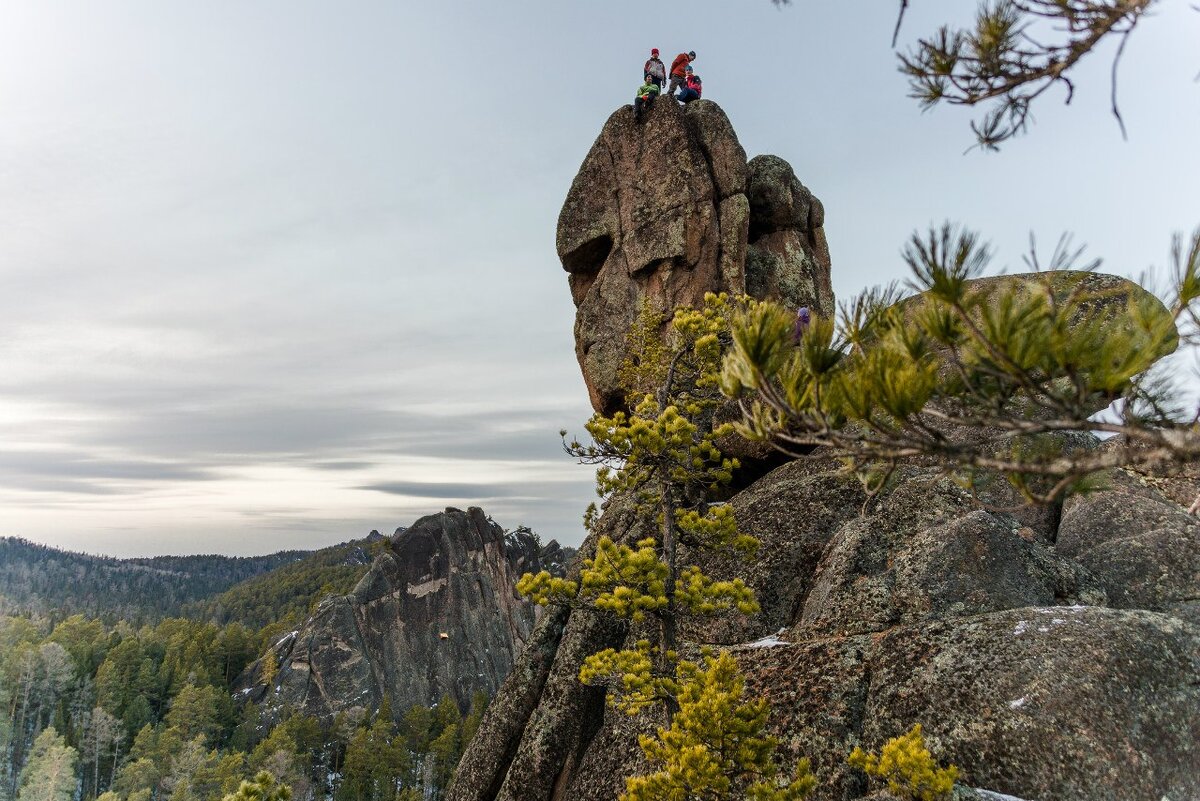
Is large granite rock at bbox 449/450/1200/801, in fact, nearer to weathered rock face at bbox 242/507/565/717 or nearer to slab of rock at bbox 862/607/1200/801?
slab of rock at bbox 862/607/1200/801

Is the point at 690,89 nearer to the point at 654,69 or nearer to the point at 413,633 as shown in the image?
the point at 654,69

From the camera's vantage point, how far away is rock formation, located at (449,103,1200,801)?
955 cm

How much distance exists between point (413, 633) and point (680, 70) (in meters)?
90.0

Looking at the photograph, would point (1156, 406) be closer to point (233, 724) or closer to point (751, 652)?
point (751, 652)

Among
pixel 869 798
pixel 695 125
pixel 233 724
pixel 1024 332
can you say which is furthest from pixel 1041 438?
pixel 233 724

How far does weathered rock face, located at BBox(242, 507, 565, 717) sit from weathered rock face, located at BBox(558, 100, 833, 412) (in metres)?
79.7

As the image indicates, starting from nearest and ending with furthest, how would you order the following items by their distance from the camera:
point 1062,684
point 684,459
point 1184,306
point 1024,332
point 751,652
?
point 1024,332, point 1184,306, point 1062,684, point 751,652, point 684,459

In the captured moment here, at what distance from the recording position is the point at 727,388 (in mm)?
5594

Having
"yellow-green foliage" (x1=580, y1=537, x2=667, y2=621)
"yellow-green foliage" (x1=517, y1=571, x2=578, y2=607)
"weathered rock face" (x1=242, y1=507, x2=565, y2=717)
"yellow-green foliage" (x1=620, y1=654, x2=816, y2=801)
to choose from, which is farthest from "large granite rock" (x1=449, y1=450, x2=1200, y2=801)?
"weathered rock face" (x1=242, y1=507, x2=565, y2=717)

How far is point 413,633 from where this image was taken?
98562mm

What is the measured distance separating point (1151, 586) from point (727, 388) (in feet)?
45.9

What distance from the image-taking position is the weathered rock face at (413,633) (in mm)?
93188

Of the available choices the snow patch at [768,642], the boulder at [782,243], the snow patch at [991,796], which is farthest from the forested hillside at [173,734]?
the snow patch at [991,796]

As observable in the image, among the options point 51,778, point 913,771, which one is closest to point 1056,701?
point 913,771
